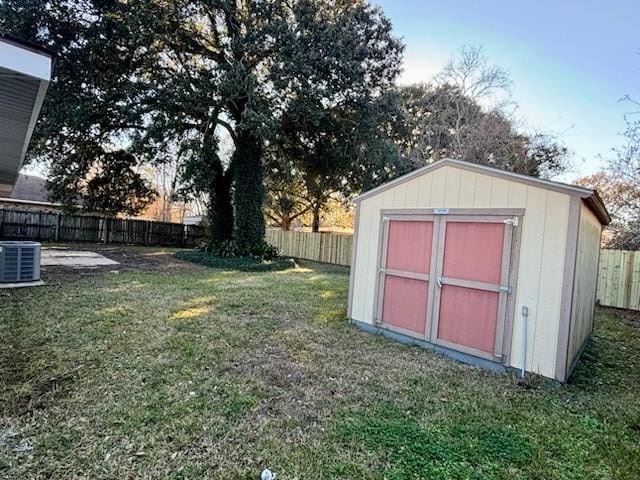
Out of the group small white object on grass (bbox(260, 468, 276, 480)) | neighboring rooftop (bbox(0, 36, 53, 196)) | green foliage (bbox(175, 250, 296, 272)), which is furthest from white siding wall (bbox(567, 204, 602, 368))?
green foliage (bbox(175, 250, 296, 272))

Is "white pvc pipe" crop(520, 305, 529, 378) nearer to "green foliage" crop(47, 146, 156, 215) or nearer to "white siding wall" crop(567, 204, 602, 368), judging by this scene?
"white siding wall" crop(567, 204, 602, 368)

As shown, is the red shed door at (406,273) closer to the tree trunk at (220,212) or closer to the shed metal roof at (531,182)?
the shed metal roof at (531,182)

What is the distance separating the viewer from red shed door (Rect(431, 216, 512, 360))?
388 cm

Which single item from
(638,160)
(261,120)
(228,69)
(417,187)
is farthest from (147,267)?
(638,160)

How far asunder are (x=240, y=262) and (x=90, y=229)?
1068 centimetres

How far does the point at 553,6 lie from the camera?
737cm

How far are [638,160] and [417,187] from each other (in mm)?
7337

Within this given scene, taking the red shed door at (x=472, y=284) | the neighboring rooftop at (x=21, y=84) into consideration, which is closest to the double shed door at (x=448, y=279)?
the red shed door at (x=472, y=284)

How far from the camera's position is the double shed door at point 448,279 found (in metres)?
3.91

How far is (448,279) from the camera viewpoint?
429cm

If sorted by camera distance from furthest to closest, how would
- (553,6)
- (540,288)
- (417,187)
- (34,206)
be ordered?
(34,206) < (553,6) < (417,187) < (540,288)

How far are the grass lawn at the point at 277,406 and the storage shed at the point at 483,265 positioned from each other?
344 millimetres

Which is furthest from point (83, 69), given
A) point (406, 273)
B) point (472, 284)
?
point (472, 284)

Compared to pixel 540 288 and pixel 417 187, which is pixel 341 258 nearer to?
pixel 417 187
